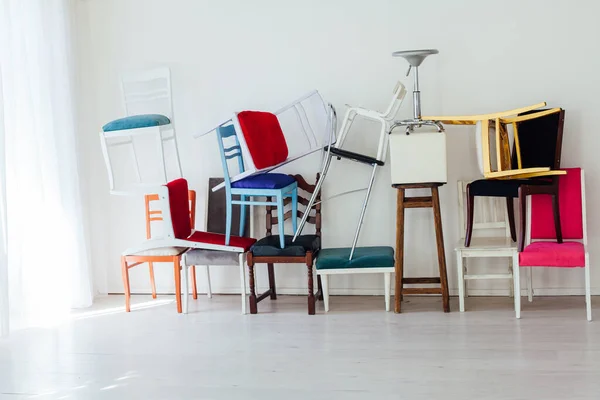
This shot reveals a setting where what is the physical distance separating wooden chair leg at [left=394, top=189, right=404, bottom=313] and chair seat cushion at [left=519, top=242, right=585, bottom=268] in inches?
30.6

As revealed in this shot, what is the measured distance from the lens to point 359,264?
5.07 metres

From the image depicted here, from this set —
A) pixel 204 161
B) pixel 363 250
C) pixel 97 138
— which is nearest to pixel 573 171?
pixel 363 250

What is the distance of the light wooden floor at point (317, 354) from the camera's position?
3.63m

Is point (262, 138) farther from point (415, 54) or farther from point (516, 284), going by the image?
point (516, 284)

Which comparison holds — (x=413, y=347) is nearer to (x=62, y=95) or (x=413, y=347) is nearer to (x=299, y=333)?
(x=299, y=333)

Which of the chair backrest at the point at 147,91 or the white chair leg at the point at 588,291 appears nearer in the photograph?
the white chair leg at the point at 588,291

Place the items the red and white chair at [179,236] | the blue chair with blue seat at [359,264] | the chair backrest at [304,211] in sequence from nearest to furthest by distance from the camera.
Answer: the blue chair with blue seat at [359,264]
the red and white chair at [179,236]
the chair backrest at [304,211]

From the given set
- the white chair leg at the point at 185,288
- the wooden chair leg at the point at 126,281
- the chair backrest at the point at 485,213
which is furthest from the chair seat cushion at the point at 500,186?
the wooden chair leg at the point at 126,281

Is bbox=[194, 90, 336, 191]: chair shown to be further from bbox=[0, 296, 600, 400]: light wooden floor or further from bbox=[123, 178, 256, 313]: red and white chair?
bbox=[0, 296, 600, 400]: light wooden floor

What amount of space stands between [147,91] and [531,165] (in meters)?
2.85

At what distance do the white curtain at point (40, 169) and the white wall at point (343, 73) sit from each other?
365 millimetres

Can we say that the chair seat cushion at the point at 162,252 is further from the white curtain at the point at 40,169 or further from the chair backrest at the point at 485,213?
the chair backrest at the point at 485,213

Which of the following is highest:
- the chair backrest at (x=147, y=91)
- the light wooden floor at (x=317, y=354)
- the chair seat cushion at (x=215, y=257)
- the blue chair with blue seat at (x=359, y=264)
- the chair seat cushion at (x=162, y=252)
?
the chair backrest at (x=147, y=91)

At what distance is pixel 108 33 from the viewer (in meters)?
5.96
